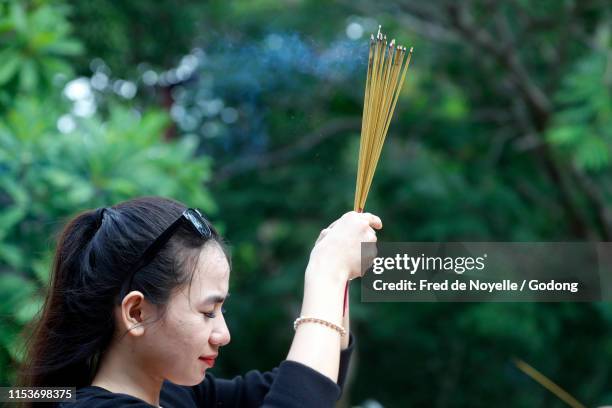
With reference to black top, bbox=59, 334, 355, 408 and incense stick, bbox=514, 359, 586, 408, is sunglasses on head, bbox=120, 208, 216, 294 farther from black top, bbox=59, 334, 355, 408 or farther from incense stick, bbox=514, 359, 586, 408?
incense stick, bbox=514, 359, 586, 408

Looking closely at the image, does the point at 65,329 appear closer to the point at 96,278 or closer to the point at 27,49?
the point at 96,278

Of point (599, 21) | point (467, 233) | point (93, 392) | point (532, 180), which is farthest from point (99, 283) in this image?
point (532, 180)

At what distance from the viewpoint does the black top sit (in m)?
0.90

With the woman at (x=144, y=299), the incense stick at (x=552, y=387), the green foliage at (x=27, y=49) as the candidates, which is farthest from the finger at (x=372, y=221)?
the green foliage at (x=27, y=49)

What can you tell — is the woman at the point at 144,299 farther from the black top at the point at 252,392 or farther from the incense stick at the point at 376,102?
the incense stick at the point at 376,102

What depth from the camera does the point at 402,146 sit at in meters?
5.44

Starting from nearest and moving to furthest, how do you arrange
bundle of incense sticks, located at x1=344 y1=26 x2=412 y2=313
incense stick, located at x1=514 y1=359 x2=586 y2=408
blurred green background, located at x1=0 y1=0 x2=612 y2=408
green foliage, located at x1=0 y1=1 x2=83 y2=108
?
1. bundle of incense sticks, located at x1=344 y1=26 x2=412 y2=313
2. incense stick, located at x1=514 y1=359 x2=586 y2=408
3. green foliage, located at x1=0 y1=1 x2=83 y2=108
4. blurred green background, located at x1=0 y1=0 x2=612 y2=408

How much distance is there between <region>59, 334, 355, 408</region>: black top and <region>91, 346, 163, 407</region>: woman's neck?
0.07 feet

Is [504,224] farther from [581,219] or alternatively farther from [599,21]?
[599,21]

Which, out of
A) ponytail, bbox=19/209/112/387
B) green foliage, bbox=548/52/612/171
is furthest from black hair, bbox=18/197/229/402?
green foliage, bbox=548/52/612/171

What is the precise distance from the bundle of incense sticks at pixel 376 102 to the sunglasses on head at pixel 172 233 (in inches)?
8.1

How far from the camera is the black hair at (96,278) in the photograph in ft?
3.36

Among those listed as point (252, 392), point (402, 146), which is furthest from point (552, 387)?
point (402, 146)

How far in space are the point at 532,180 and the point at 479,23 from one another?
1242 millimetres
